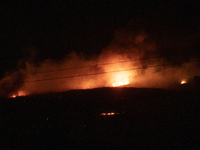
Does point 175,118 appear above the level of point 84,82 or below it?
below

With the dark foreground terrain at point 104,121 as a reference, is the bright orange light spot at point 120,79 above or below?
above

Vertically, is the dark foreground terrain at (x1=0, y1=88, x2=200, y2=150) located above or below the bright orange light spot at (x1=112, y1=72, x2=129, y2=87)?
below

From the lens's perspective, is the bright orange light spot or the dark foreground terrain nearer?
the dark foreground terrain

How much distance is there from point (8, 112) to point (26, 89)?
16433 millimetres

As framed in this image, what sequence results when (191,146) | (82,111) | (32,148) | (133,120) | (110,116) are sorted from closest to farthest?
(191,146) → (32,148) → (133,120) → (110,116) → (82,111)

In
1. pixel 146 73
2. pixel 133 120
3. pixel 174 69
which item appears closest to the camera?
pixel 133 120

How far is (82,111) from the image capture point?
19641mm

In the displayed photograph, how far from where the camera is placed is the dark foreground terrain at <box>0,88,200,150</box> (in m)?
Result: 11.6

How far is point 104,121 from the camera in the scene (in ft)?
52.6

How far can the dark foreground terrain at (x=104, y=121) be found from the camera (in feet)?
38.1

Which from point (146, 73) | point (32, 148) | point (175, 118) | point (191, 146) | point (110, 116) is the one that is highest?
point (146, 73)

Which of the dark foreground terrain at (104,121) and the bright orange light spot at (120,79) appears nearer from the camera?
the dark foreground terrain at (104,121)

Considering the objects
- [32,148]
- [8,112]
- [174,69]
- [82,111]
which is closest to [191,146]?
[32,148]

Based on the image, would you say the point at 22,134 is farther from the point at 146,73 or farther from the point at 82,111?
the point at 146,73
